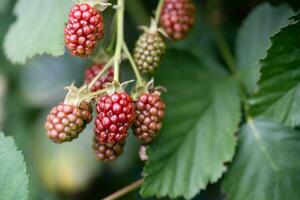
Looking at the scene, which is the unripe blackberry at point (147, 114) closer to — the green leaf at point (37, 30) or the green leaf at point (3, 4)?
the green leaf at point (37, 30)

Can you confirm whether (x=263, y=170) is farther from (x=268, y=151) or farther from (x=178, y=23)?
(x=178, y=23)

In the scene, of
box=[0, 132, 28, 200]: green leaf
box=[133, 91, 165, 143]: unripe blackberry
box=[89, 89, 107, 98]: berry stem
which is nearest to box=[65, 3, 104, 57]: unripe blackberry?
box=[89, 89, 107, 98]: berry stem

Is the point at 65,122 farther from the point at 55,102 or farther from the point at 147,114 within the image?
the point at 55,102

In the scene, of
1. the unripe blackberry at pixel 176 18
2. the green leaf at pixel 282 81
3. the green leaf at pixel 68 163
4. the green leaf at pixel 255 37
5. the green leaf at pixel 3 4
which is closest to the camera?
the green leaf at pixel 282 81

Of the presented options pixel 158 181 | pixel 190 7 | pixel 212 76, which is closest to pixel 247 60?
pixel 212 76

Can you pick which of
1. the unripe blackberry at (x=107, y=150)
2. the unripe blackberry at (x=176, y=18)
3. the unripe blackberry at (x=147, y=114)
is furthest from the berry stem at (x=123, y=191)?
the unripe blackberry at (x=176, y=18)

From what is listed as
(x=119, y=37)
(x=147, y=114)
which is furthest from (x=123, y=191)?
(x=119, y=37)

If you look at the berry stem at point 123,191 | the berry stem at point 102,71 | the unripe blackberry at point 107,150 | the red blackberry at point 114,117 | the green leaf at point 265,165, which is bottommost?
the green leaf at point 265,165

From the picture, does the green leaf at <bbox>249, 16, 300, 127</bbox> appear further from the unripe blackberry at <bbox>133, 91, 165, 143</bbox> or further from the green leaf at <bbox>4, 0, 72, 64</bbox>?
the green leaf at <bbox>4, 0, 72, 64</bbox>
